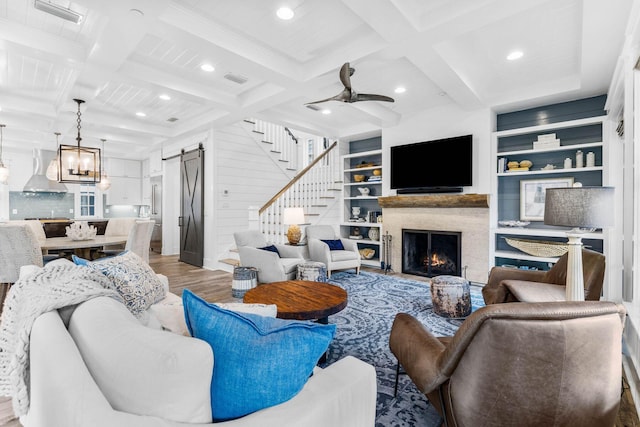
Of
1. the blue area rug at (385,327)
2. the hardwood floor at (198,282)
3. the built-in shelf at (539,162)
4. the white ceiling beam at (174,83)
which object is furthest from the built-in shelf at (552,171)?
the white ceiling beam at (174,83)

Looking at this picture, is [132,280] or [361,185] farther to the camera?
[361,185]

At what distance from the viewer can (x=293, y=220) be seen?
5039 millimetres

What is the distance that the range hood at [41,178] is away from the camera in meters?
7.06

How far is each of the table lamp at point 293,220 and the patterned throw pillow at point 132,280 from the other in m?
2.90

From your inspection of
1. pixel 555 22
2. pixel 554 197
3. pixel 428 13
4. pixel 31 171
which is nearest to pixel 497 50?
pixel 555 22

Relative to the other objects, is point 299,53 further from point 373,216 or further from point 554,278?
point 373,216

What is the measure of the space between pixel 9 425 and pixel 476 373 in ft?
7.81

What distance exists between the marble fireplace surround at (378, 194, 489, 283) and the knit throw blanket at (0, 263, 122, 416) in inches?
183

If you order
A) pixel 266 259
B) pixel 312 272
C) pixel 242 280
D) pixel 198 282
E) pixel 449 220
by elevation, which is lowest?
pixel 198 282

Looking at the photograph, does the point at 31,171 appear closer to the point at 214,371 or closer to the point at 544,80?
the point at 214,371

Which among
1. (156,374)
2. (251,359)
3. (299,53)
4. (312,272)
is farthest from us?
(312,272)

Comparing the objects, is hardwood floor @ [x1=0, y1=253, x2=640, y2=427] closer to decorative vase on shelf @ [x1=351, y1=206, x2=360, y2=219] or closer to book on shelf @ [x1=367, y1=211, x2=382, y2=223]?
book on shelf @ [x1=367, y1=211, x2=382, y2=223]

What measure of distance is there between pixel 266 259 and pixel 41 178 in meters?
6.60

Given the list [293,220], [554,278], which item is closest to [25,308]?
[554,278]
